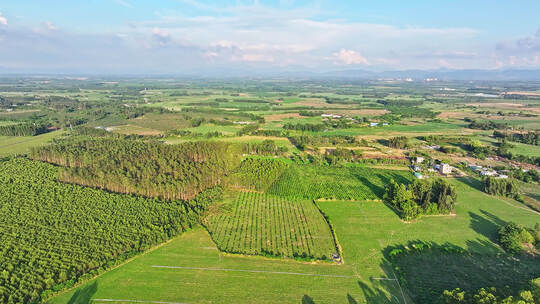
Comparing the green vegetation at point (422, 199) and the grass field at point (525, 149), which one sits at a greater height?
the grass field at point (525, 149)

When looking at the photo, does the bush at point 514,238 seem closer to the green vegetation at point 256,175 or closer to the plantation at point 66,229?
the green vegetation at point 256,175

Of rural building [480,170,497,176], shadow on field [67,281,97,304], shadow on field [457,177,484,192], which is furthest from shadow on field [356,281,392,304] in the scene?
rural building [480,170,497,176]

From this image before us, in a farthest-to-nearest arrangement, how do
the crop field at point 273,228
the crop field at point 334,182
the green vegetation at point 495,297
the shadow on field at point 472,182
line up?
the shadow on field at point 472,182 → the crop field at point 334,182 → the crop field at point 273,228 → the green vegetation at point 495,297

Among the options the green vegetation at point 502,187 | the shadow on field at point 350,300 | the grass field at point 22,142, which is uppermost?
the grass field at point 22,142

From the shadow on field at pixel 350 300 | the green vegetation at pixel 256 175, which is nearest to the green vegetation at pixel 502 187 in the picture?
the green vegetation at pixel 256 175

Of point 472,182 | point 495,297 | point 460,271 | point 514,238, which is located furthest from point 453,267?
point 472,182

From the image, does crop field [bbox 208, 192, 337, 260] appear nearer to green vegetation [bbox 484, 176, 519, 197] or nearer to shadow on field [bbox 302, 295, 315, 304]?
shadow on field [bbox 302, 295, 315, 304]

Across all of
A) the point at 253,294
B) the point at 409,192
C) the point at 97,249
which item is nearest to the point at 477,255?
the point at 409,192
